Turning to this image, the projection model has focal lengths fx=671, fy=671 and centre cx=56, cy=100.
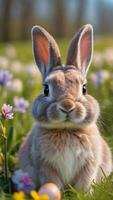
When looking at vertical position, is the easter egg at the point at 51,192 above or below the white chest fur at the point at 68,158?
above

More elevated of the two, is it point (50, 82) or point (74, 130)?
point (50, 82)

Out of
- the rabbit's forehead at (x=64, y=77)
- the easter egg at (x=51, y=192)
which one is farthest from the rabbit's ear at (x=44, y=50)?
the easter egg at (x=51, y=192)

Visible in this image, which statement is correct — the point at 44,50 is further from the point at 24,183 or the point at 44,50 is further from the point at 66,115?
the point at 24,183

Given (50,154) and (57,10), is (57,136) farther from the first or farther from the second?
(57,10)

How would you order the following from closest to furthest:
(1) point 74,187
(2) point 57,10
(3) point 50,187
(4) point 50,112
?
(3) point 50,187
(4) point 50,112
(1) point 74,187
(2) point 57,10

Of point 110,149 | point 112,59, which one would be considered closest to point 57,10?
point 112,59

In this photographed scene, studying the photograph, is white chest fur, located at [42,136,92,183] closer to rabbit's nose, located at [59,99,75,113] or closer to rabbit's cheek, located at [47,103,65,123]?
rabbit's cheek, located at [47,103,65,123]

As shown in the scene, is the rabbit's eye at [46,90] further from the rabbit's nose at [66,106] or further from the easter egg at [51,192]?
the easter egg at [51,192]
